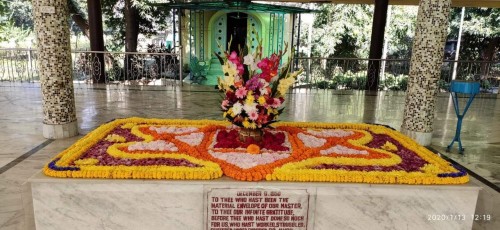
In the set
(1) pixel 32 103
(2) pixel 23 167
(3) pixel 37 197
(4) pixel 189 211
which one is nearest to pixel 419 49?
(4) pixel 189 211

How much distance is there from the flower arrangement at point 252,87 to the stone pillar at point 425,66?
2384mm

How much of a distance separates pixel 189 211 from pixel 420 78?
3334 mm

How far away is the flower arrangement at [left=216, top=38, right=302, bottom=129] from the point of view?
258cm

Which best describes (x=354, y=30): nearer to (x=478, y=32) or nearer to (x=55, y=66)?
(x=478, y=32)

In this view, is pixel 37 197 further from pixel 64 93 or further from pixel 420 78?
pixel 420 78

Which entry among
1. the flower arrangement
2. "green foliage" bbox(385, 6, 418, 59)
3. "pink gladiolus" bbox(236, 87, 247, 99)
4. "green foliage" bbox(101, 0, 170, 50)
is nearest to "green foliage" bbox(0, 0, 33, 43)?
"green foliage" bbox(101, 0, 170, 50)

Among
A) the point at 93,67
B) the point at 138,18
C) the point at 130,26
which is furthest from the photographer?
the point at 138,18

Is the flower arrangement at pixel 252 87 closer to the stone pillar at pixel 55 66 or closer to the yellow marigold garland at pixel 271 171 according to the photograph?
the yellow marigold garland at pixel 271 171

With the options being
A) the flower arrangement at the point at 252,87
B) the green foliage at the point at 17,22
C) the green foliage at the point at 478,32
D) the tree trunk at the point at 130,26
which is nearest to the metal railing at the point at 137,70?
the tree trunk at the point at 130,26

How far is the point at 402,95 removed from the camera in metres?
8.61

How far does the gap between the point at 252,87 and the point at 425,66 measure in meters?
2.74

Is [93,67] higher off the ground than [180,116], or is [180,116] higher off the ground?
[93,67]

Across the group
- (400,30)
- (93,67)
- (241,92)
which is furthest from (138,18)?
(241,92)

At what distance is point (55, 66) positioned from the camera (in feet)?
14.1
